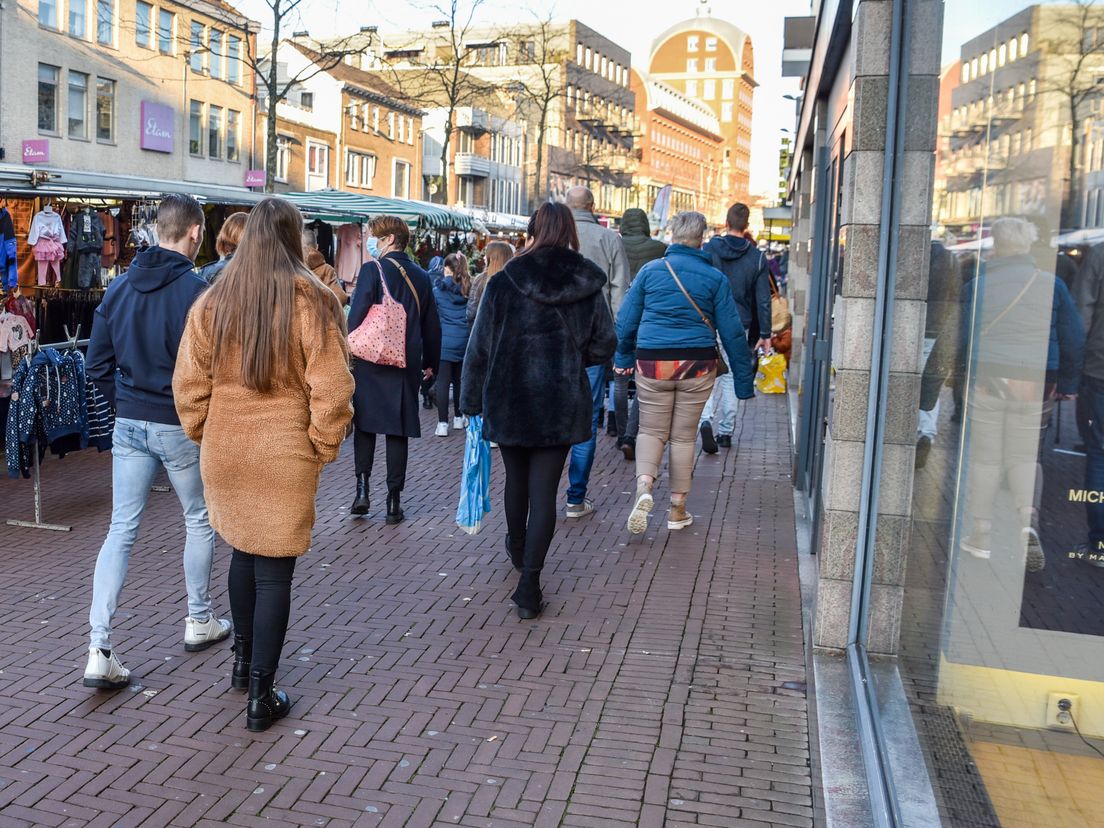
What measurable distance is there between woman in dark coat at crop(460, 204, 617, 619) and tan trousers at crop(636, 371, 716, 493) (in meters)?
1.43

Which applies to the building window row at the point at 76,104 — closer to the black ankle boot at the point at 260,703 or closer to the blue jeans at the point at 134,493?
the blue jeans at the point at 134,493

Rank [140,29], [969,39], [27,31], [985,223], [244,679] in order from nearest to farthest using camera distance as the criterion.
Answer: [985,223] → [969,39] → [244,679] → [27,31] → [140,29]

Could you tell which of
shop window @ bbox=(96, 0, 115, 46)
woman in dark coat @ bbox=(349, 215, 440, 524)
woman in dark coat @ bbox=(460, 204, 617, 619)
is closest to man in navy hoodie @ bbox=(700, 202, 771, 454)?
woman in dark coat @ bbox=(349, 215, 440, 524)

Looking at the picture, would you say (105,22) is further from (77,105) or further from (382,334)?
(382,334)

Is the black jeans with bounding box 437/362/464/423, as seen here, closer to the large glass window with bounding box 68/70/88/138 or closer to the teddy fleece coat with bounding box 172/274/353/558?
the teddy fleece coat with bounding box 172/274/353/558

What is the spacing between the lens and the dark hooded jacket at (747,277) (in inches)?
386

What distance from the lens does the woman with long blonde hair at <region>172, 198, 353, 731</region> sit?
398 centimetres

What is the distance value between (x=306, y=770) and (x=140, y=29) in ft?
113

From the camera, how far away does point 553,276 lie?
18.2ft

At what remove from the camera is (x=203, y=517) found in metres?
4.77

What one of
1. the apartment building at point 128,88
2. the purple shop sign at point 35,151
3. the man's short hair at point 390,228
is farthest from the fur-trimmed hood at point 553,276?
the apartment building at point 128,88

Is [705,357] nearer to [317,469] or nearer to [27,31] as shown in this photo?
[317,469]

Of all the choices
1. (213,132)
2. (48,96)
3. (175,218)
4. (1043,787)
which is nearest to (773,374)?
(175,218)

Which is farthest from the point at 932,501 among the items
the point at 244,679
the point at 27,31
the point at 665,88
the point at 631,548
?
the point at 665,88
